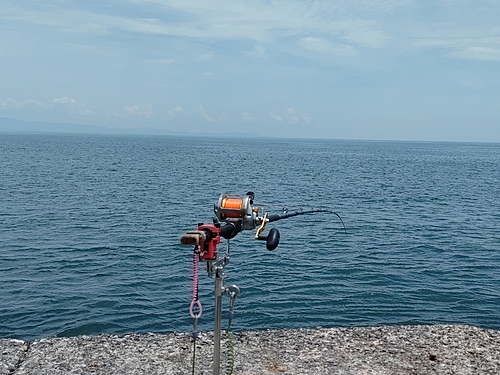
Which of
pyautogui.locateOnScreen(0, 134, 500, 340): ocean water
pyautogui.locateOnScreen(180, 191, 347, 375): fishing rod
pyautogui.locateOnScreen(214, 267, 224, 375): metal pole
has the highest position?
pyautogui.locateOnScreen(180, 191, 347, 375): fishing rod

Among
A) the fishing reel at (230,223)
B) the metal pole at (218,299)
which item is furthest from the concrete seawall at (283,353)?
the fishing reel at (230,223)

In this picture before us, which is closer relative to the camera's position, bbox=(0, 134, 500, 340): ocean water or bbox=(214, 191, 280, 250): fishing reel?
bbox=(214, 191, 280, 250): fishing reel

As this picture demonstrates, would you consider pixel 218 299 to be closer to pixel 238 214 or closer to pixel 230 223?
pixel 230 223

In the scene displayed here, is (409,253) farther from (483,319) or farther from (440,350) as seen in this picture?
(440,350)

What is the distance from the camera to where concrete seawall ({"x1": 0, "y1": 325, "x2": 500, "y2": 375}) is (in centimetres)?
1006

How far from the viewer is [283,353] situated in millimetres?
10875

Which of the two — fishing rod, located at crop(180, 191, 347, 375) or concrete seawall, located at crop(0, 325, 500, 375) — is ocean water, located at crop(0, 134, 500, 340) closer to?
concrete seawall, located at crop(0, 325, 500, 375)

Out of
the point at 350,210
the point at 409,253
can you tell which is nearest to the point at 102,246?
the point at 409,253

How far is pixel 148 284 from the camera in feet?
60.7

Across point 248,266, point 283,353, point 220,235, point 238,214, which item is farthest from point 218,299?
point 248,266

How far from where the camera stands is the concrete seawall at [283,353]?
1006 centimetres

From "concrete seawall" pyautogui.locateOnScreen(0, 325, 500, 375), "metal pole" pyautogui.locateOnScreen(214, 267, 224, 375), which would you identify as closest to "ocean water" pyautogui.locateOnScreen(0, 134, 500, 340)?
"concrete seawall" pyautogui.locateOnScreen(0, 325, 500, 375)

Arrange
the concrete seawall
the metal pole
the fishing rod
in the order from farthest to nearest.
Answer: the concrete seawall
the metal pole
the fishing rod

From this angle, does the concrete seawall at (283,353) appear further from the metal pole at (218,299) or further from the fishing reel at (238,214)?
the fishing reel at (238,214)
